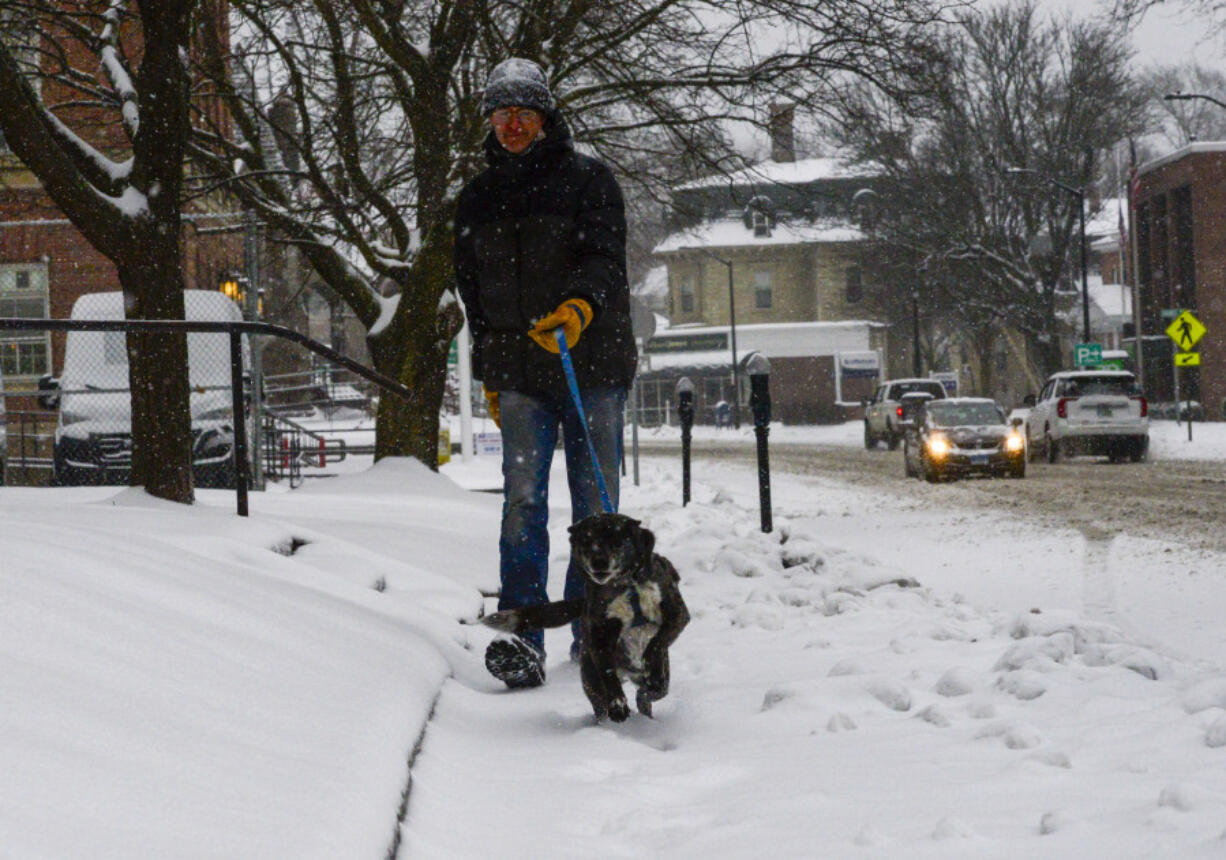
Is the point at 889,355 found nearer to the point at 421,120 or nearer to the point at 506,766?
the point at 421,120

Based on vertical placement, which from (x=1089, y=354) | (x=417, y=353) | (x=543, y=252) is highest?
(x=1089, y=354)

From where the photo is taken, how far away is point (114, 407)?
45.6 feet

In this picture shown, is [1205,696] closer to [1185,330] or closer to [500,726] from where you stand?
[500,726]

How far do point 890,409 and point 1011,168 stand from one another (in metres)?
7.91

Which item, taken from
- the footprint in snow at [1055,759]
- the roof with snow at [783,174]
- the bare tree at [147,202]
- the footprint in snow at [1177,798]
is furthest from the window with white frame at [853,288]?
the footprint in snow at [1177,798]

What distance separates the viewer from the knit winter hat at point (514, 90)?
4699mm

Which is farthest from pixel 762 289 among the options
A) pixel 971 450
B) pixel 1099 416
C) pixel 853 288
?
pixel 971 450

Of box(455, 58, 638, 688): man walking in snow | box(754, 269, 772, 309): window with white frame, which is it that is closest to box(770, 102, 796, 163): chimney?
box(455, 58, 638, 688): man walking in snow

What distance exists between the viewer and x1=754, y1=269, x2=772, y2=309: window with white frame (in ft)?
235

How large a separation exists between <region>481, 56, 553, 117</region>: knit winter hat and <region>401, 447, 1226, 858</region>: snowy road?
6.72 feet

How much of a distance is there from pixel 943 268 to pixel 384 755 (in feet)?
133

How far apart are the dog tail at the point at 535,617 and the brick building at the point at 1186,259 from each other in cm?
4435

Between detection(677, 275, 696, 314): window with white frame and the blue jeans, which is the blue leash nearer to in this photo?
the blue jeans

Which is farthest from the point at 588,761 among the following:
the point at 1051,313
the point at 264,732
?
the point at 1051,313
